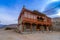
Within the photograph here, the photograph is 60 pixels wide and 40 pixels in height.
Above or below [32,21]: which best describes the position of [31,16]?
above

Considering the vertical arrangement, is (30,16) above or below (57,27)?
above

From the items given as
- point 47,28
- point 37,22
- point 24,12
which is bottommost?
point 47,28

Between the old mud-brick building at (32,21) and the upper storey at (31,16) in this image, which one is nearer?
the upper storey at (31,16)

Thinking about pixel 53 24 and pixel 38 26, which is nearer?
pixel 38 26

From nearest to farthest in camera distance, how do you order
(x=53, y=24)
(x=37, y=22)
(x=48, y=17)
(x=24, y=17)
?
(x=24, y=17)
(x=37, y=22)
(x=48, y=17)
(x=53, y=24)

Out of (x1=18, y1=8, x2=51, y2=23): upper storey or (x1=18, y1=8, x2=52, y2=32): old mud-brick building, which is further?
(x1=18, y1=8, x2=52, y2=32): old mud-brick building

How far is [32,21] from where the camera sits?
21.7 m

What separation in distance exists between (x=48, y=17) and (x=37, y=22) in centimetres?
576

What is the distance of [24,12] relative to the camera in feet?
65.3

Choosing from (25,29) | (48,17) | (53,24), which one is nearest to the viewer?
(25,29)

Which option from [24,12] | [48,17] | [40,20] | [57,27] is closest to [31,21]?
[24,12]

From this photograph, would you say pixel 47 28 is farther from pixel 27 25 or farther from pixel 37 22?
pixel 27 25

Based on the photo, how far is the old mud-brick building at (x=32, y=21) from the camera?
794 inches

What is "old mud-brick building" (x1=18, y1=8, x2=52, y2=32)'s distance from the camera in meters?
20.2
